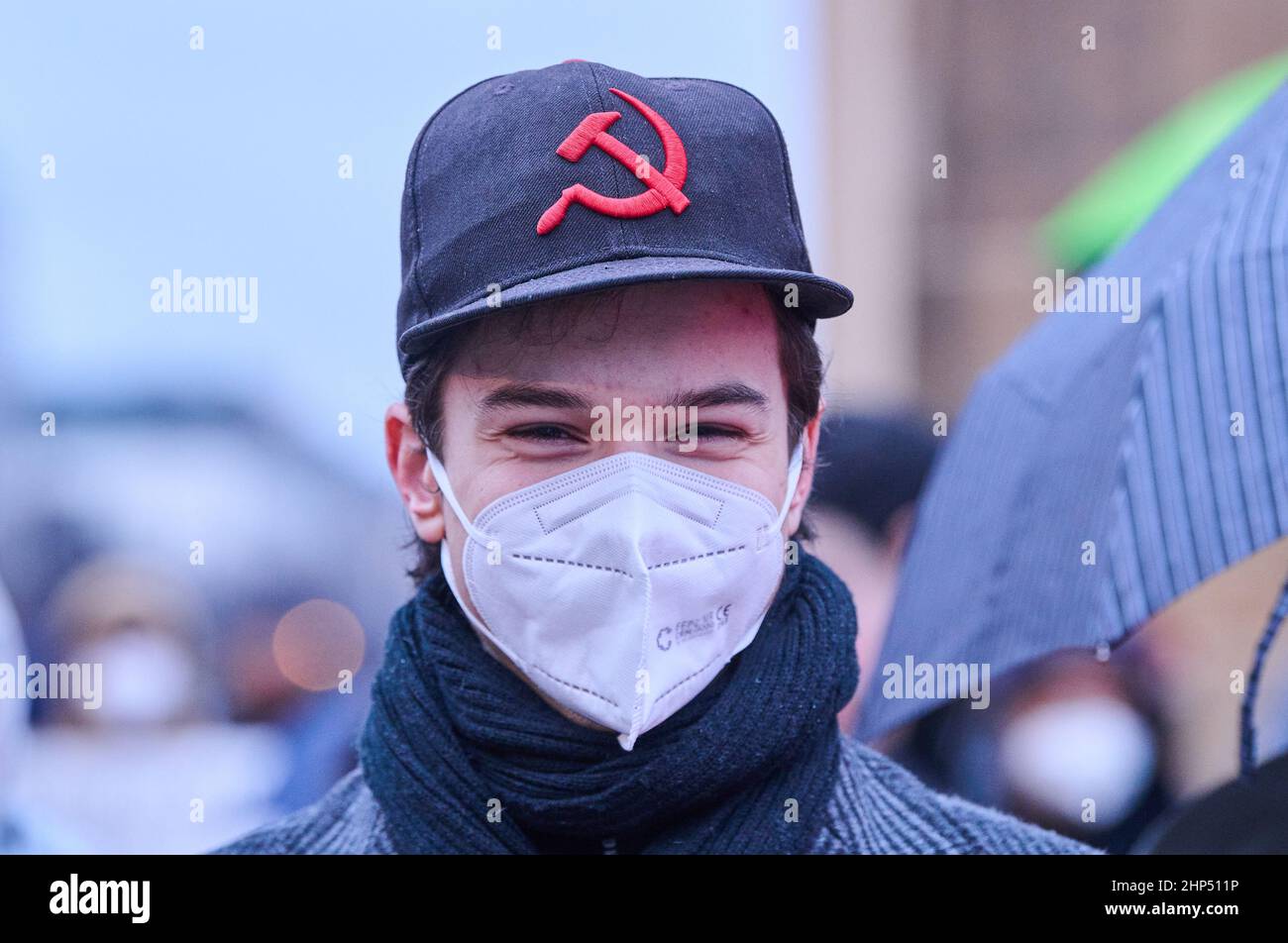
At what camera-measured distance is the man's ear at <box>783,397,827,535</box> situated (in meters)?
2.32

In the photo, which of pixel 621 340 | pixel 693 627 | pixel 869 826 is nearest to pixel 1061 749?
pixel 869 826

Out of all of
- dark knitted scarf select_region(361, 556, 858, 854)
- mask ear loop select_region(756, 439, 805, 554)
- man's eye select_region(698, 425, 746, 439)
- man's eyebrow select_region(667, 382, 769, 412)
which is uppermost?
man's eyebrow select_region(667, 382, 769, 412)

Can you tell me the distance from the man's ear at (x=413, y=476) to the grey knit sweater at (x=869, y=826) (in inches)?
16.9

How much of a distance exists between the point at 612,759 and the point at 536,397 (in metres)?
0.52

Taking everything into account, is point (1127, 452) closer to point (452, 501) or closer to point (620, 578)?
point (620, 578)

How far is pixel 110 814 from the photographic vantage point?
12.8 feet

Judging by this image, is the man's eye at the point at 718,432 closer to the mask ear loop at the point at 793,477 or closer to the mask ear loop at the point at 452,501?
the mask ear loop at the point at 793,477

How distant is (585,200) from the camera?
6.75 feet

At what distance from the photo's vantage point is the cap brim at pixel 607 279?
1.98 m

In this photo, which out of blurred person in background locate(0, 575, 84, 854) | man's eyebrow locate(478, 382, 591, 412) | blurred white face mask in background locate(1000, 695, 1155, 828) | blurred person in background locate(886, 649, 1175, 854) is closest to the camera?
man's eyebrow locate(478, 382, 591, 412)


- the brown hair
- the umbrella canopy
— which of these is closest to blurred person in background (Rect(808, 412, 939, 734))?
the umbrella canopy

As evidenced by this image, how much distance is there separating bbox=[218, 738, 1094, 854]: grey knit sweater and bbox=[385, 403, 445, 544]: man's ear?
16.9 inches

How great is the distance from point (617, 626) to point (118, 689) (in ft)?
9.14

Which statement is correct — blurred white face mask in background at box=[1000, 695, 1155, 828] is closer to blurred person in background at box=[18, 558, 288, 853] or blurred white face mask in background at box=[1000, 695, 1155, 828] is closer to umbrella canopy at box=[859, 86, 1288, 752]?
umbrella canopy at box=[859, 86, 1288, 752]
